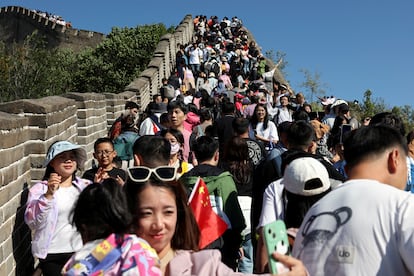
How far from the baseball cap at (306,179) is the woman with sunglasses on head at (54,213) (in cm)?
177

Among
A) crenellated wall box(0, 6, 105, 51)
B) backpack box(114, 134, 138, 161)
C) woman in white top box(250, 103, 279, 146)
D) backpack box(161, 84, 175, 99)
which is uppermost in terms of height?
crenellated wall box(0, 6, 105, 51)

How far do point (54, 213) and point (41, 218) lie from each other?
10 cm

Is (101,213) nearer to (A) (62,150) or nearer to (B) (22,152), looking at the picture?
(A) (62,150)

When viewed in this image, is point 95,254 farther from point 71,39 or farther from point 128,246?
point 71,39

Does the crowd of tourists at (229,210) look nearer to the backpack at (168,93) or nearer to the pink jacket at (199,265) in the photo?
the pink jacket at (199,265)

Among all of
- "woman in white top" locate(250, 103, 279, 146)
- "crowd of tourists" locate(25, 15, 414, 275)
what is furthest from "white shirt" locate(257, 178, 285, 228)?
"woman in white top" locate(250, 103, 279, 146)

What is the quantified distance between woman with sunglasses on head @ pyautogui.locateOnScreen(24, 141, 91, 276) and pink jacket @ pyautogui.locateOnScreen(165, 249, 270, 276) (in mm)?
1872

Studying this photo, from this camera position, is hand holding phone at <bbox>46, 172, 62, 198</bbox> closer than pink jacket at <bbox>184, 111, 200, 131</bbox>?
Yes

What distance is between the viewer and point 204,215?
181 inches

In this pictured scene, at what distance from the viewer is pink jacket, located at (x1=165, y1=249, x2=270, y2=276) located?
2.70 metres

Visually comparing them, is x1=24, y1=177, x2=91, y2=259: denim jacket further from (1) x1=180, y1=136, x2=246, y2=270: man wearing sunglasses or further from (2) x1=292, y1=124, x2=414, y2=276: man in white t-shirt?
(2) x1=292, y1=124, x2=414, y2=276: man in white t-shirt

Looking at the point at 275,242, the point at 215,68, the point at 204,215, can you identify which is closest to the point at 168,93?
the point at 215,68

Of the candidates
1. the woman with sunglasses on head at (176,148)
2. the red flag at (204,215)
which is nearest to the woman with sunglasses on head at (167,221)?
the red flag at (204,215)

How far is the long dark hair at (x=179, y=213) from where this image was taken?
312 centimetres
